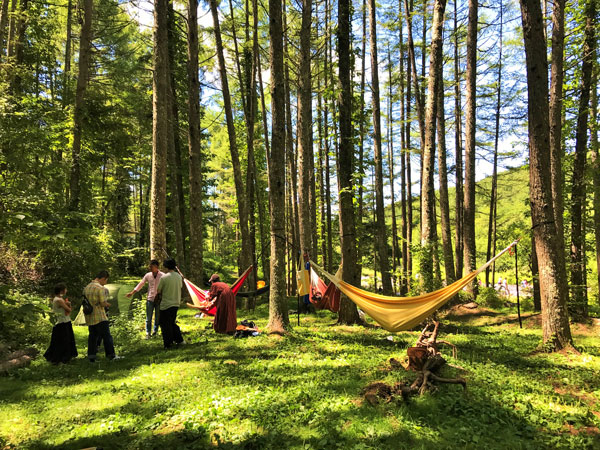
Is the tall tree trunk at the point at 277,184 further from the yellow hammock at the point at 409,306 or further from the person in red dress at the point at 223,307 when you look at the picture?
the yellow hammock at the point at 409,306

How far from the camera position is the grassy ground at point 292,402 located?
294 centimetres

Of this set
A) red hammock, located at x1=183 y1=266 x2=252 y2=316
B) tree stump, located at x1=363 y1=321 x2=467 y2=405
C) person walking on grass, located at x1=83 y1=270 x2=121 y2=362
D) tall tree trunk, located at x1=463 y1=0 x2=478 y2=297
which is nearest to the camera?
tree stump, located at x1=363 y1=321 x2=467 y2=405

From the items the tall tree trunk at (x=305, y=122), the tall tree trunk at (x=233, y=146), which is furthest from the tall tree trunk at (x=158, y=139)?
the tall tree trunk at (x=305, y=122)

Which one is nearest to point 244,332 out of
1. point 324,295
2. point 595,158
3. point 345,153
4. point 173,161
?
point 324,295

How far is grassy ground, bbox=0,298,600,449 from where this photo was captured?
294 cm

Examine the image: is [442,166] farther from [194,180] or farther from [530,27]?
[194,180]

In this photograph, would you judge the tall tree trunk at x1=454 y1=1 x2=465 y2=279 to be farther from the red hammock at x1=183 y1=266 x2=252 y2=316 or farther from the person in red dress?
the person in red dress

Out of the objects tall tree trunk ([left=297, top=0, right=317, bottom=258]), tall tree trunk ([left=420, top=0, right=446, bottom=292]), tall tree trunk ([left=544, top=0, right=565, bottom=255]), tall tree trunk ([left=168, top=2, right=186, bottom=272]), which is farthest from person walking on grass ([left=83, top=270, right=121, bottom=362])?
tall tree trunk ([left=544, top=0, right=565, bottom=255])

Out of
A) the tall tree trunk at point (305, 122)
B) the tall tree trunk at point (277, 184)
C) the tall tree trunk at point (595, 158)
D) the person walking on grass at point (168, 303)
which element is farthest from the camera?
the tall tree trunk at point (305, 122)

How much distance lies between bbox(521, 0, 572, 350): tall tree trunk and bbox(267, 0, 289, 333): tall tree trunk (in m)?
4.24

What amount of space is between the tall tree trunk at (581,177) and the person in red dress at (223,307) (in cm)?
738

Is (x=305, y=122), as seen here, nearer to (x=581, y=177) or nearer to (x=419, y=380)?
(x=581, y=177)

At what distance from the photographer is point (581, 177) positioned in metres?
8.12

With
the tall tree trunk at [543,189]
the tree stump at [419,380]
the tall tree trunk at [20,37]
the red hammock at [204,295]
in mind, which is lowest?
the tree stump at [419,380]
